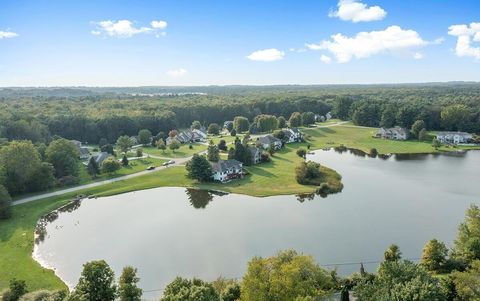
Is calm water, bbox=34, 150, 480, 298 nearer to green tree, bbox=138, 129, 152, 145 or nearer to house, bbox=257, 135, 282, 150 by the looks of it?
house, bbox=257, 135, 282, 150

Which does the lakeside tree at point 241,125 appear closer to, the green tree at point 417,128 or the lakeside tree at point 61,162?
the green tree at point 417,128

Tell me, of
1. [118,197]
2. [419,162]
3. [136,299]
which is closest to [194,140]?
[118,197]

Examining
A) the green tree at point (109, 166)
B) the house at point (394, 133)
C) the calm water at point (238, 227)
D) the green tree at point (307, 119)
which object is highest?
the green tree at point (307, 119)

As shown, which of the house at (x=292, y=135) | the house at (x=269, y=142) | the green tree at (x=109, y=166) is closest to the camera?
the green tree at (x=109, y=166)

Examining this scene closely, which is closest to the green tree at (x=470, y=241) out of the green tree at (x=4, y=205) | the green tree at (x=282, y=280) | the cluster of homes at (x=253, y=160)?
the green tree at (x=282, y=280)

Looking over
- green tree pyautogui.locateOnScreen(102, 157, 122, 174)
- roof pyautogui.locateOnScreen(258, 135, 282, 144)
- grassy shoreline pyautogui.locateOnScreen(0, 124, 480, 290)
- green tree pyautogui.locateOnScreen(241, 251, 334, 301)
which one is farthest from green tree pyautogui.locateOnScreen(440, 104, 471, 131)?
green tree pyautogui.locateOnScreen(241, 251, 334, 301)

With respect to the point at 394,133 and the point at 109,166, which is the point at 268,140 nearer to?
the point at 109,166

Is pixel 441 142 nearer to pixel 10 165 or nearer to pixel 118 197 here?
pixel 118 197

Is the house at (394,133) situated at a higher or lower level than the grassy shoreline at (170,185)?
higher
